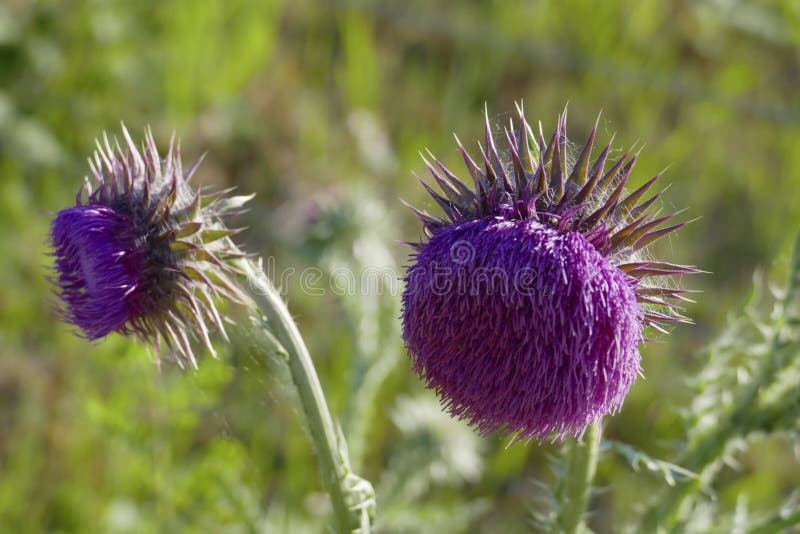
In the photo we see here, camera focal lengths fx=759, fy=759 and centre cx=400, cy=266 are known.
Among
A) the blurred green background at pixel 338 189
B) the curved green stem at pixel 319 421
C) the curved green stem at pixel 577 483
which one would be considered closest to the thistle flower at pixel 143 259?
the curved green stem at pixel 319 421

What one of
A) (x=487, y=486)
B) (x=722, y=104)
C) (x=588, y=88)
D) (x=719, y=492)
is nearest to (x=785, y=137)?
(x=722, y=104)

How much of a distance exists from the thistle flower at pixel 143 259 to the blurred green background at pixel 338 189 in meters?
0.27

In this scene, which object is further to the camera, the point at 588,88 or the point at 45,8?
the point at 588,88

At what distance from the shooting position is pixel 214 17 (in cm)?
617

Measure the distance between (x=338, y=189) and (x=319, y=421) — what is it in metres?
2.95

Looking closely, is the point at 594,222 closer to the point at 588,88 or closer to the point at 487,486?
the point at 487,486

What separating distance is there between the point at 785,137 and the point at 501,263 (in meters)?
5.59

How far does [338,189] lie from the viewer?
4961 mm

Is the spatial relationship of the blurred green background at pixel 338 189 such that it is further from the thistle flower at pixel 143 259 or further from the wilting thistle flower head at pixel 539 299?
the wilting thistle flower head at pixel 539 299

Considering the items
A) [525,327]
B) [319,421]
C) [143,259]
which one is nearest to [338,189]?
[143,259]

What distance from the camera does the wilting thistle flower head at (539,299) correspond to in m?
1.84

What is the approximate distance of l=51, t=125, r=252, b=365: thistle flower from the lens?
224 centimetres

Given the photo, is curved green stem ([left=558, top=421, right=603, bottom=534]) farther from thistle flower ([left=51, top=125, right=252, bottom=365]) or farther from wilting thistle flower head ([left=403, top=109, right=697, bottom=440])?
thistle flower ([left=51, top=125, right=252, bottom=365])

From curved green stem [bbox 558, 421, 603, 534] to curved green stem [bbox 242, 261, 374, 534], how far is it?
0.61m
